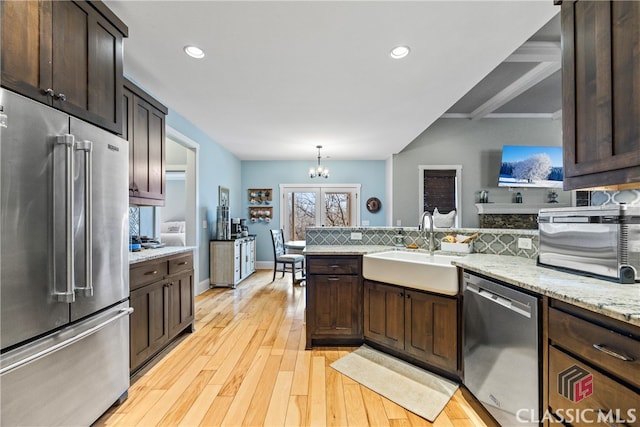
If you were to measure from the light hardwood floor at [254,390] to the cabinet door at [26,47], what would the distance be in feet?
5.98

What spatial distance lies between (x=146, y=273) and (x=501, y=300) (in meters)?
2.40

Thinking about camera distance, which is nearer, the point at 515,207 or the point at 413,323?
the point at 413,323

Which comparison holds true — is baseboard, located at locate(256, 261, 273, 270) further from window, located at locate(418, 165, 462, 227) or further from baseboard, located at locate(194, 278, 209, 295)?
window, located at locate(418, 165, 462, 227)

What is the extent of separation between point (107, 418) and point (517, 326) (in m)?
2.37

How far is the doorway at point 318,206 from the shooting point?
663 cm

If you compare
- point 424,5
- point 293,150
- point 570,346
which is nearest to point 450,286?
point 570,346

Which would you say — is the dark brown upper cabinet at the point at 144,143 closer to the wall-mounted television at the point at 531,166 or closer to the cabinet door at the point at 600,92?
the cabinet door at the point at 600,92

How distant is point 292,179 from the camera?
261 inches

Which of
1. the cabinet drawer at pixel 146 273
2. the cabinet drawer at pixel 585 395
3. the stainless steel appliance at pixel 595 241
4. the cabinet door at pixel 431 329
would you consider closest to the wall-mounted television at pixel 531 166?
the stainless steel appliance at pixel 595 241

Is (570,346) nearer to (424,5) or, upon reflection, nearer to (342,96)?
(424,5)

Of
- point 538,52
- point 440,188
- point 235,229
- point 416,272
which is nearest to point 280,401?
point 416,272

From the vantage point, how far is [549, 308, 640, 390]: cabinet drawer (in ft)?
2.87

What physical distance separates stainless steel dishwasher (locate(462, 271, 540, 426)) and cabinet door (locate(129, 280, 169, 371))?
230cm

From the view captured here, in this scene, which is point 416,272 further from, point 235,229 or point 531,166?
point 531,166
